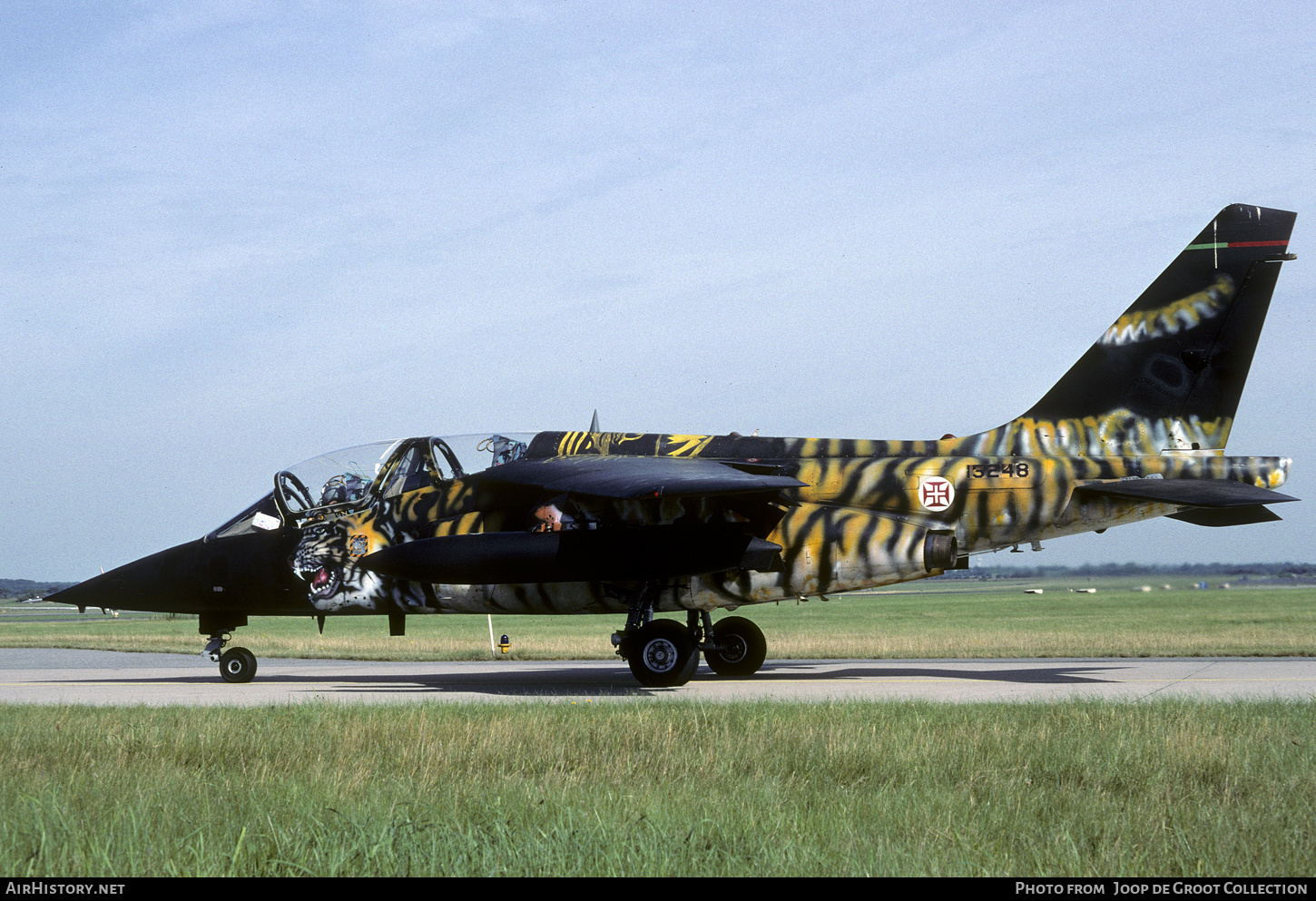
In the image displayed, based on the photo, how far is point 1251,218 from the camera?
1523 centimetres

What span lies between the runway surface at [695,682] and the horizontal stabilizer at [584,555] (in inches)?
59.2

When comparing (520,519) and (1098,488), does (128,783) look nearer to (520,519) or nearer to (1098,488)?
(520,519)

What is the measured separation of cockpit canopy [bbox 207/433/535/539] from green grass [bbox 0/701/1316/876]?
5.79 meters

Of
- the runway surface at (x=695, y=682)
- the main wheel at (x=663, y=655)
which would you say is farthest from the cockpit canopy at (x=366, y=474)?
the main wheel at (x=663, y=655)

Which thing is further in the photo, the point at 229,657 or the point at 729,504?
the point at 229,657

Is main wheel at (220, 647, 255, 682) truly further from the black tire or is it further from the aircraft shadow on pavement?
the black tire

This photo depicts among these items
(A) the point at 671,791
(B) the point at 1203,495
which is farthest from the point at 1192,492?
(A) the point at 671,791

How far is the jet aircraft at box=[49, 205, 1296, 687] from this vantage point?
552 inches

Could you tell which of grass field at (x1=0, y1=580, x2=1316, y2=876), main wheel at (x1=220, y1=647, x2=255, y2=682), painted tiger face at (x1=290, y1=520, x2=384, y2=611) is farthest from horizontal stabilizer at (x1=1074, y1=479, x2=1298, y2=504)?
main wheel at (x1=220, y1=647, x2=255, y2=682)

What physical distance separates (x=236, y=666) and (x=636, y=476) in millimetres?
7571

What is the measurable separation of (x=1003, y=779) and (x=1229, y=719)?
3.29m

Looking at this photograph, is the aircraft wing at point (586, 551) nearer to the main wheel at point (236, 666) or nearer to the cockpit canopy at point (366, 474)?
the cockpit canopy at point (366, 474)

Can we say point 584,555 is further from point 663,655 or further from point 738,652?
point 738,652

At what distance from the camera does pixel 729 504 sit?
14562 millimetres
